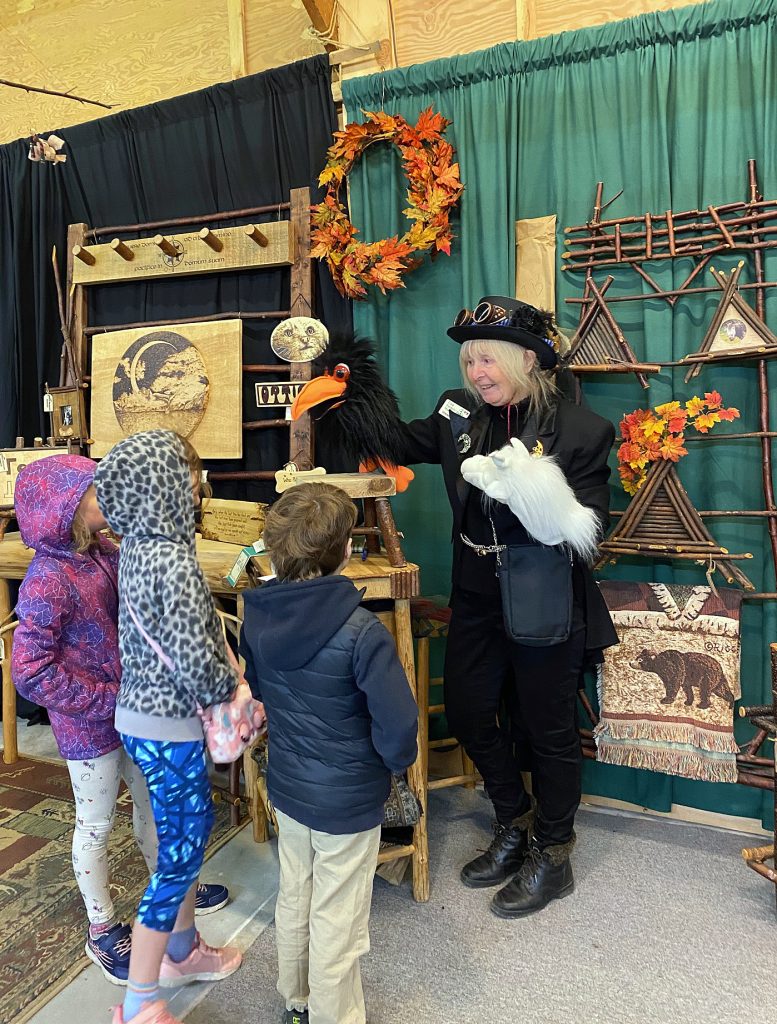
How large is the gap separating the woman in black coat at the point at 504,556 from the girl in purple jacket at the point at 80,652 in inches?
35.7

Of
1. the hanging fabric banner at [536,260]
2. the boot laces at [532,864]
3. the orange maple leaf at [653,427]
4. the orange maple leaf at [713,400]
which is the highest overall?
the hanging fabric banner at [536,260]

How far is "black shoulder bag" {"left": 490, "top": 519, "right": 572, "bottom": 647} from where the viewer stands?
175cm

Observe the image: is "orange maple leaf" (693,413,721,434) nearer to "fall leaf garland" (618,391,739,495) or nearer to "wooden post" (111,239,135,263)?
"fall leaf garland" (618,391,739,495)

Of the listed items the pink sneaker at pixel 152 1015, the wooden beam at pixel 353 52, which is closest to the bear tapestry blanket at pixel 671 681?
the pink sneaker at pixel 152 1015

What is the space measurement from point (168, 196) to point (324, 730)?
2.50 m

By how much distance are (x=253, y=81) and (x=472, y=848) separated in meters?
2.86

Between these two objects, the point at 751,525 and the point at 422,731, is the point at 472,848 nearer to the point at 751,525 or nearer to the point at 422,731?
the point at 422,731

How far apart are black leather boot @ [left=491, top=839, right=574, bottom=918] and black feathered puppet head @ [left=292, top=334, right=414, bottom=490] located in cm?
112

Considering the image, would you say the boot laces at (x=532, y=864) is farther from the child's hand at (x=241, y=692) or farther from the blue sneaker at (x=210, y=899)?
the child's hand at (x=241, y=692)

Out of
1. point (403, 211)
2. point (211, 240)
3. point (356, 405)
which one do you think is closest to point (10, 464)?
point (211, 240)

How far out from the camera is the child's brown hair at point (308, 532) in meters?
1.31

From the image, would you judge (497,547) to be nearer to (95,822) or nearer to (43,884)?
(95,822)

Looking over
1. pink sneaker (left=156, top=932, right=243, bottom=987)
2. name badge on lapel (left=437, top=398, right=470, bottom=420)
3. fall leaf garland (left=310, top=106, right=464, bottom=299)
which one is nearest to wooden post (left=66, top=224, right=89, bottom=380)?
fall leaf garland (left=310, top=106, right=464, bottom=299)

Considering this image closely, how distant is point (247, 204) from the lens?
110 inches
